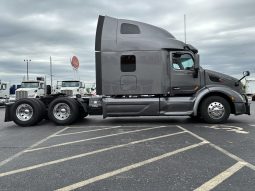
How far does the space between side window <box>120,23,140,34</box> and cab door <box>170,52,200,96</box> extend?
→ 4.95 feet

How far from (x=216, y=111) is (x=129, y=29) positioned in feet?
13.8

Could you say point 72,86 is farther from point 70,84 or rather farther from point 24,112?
point 24,112

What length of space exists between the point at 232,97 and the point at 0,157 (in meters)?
8.27

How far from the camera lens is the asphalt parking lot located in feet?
17.4

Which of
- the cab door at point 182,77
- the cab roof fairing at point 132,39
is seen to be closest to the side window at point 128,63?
the cab roof fairing at point 132,39

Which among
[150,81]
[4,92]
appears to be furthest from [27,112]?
[4,92]

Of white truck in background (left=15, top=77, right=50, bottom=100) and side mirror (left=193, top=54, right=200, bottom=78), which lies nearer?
side mirror (left=193, top=54, right=200, bottom=78)

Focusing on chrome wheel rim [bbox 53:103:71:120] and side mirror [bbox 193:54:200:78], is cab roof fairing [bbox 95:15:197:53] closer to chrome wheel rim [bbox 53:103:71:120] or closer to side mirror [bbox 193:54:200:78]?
side mirror [bbox 193:54:200:78]

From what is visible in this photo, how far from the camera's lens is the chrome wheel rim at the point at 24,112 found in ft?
44.3

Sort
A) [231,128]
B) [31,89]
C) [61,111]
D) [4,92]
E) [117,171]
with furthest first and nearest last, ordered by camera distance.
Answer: [4,92] → [31,89] → [61,111] → [231,128] → [117,171]

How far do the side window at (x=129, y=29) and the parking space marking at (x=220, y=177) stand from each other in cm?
782

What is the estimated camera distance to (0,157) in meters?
7.42

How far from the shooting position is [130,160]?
681cm

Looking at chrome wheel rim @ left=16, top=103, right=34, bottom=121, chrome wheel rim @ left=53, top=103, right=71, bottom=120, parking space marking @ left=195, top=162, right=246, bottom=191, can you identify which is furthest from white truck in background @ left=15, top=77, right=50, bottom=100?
parking space marking @ left=195, top=162, right=246, bottom=191
